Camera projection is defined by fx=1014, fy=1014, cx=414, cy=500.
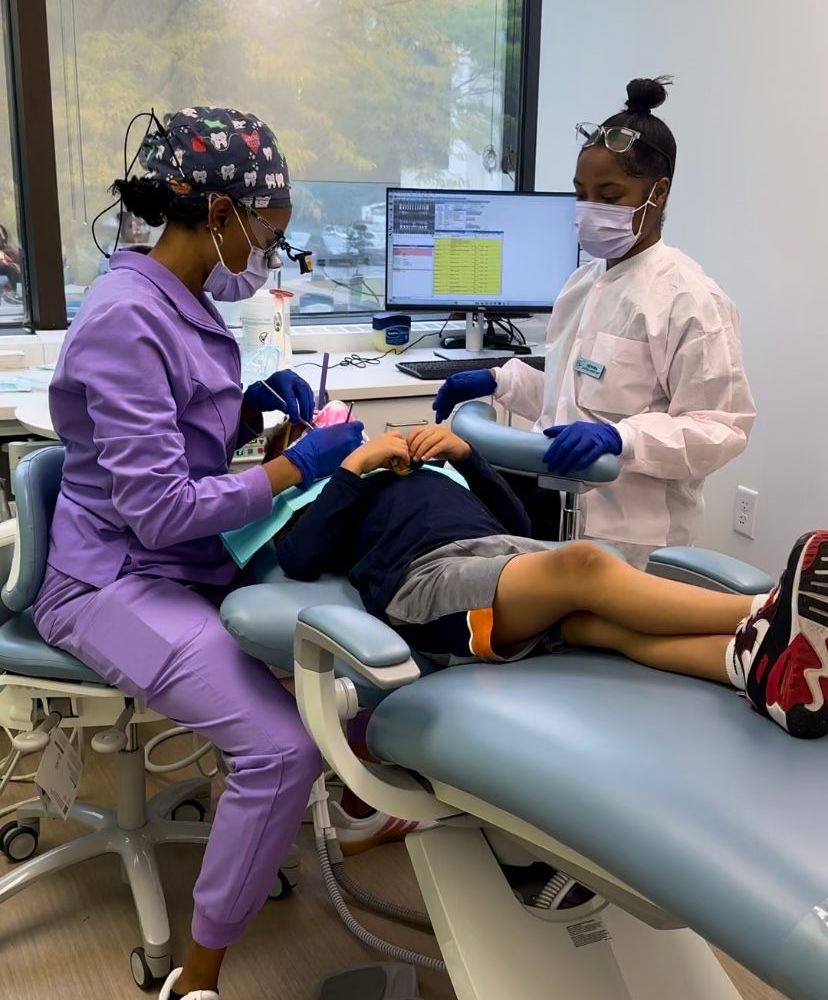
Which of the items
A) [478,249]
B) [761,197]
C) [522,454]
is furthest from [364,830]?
[761,197]

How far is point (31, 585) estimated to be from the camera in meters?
1.60

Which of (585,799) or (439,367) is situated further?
(439,367)

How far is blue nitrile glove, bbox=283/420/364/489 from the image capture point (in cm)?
160

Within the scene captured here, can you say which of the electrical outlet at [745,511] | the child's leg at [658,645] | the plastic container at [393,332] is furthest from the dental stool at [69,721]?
the electrical outlet at [745,511]

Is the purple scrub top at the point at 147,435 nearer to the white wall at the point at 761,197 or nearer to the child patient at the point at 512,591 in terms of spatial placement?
the child patient at the point at 512,591

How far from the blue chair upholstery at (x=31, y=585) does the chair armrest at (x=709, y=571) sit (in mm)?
882

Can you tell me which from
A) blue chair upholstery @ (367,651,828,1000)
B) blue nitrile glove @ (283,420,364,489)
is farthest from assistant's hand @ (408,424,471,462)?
blue chair upholstery @ (367,651,828,1000)

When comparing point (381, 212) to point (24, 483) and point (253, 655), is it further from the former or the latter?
point (253, 655)

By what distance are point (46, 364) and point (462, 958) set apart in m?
2.14

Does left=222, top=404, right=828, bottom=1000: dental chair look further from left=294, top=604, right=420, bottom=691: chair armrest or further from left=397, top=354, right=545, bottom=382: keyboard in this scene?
left=397, top=354, right=545, bottom=382: keyboard

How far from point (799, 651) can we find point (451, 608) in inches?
17.9

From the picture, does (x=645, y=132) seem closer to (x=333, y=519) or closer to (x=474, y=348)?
(x=333, y=519)

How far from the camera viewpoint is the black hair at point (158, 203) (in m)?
1.58

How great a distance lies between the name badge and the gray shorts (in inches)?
23.2
